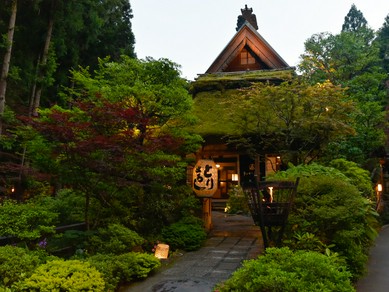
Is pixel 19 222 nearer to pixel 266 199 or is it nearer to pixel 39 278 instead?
pixel 39 278

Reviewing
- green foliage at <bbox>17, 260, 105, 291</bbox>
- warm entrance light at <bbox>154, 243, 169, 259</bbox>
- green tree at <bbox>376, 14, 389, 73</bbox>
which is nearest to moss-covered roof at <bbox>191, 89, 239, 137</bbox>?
warm entrance light at <bbox>154, 243, 169, 259</bbox>

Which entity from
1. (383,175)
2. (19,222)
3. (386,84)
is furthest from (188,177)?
(386,84)

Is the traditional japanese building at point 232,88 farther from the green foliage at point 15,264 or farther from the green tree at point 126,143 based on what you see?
the green foliage at point 15,264

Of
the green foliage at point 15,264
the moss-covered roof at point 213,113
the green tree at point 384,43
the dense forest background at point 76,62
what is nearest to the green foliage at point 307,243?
the green foliage at point 15,264

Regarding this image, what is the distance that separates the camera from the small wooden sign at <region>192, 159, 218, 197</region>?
453 inches

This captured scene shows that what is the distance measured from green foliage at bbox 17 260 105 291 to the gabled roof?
611 inches

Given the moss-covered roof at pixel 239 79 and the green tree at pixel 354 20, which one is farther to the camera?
the green tree at pixel 354 20

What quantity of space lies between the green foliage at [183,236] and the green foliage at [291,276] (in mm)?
5148

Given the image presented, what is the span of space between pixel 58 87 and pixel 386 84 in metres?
25.2

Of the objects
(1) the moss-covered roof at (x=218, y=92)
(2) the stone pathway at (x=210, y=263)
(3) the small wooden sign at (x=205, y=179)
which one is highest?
(1) the moss-covered roof at (x=218, y=92)

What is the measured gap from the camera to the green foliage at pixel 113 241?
8.02 meters

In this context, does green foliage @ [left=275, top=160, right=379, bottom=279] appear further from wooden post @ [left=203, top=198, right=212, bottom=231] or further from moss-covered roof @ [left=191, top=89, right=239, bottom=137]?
moss-covered roof @ [left=191, top=89, right=239, bottom=137]

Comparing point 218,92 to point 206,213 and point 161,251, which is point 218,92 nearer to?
point 206,213

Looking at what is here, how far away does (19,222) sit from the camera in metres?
6.98
